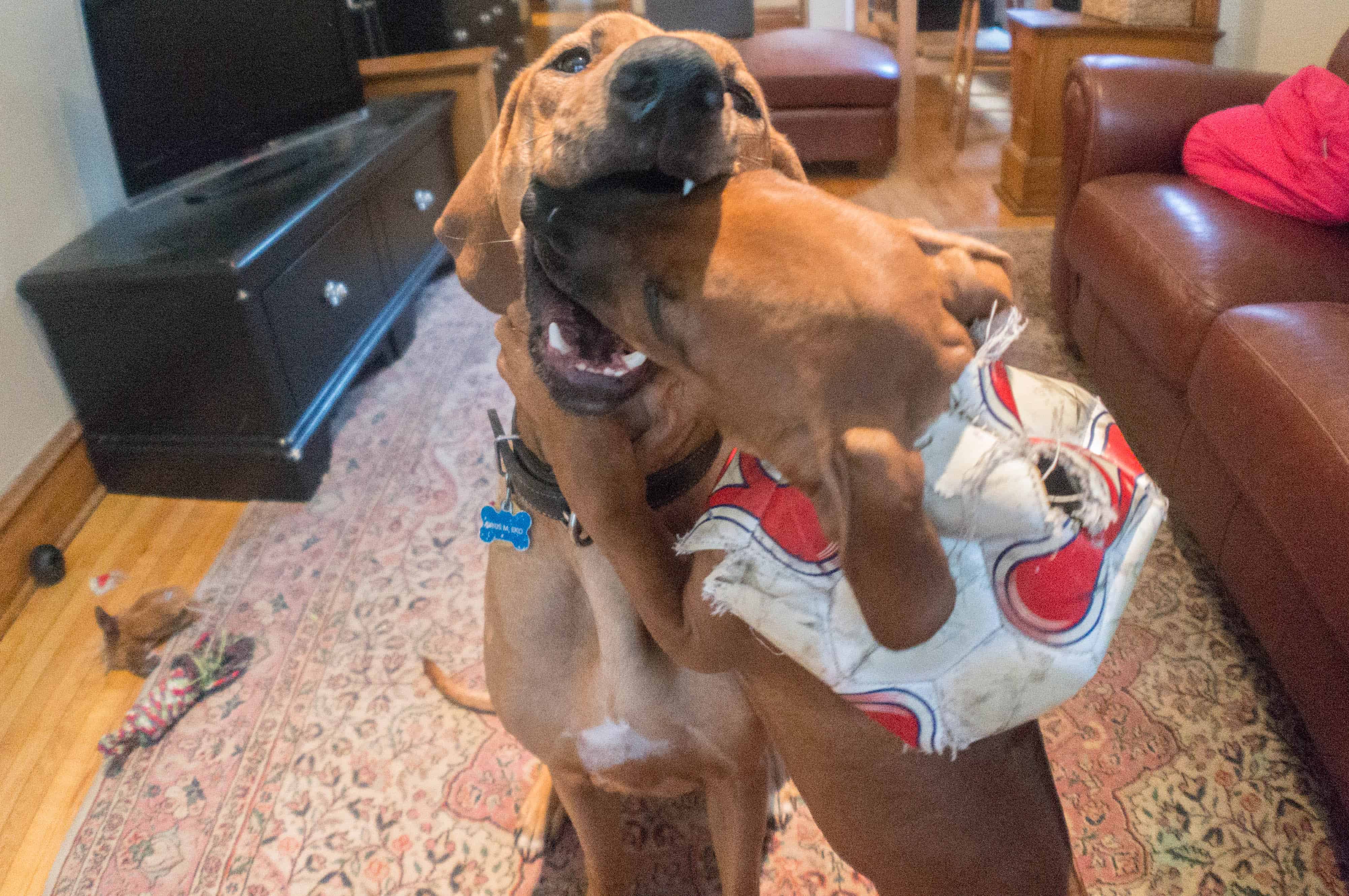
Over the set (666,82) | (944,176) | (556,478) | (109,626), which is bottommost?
(109,626)

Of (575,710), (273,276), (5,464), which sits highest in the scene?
(273,276)

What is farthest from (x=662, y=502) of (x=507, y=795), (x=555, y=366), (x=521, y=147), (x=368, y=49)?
(x=368, y=49)

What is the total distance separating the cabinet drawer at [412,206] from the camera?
2.94 m

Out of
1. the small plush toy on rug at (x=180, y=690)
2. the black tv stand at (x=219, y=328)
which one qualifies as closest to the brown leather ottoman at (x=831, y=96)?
the black tv stand at (x=219, y=328)

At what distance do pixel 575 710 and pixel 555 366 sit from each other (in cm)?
48

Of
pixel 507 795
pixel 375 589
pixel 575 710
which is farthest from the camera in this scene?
pixel 375 589

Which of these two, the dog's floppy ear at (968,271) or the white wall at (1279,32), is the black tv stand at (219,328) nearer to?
the dog's floppy ear at (968,271)

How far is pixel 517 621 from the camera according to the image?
100 centimetres

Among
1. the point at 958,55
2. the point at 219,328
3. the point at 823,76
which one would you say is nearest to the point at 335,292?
the point at 219,328

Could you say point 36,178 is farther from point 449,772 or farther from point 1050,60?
point 1050,60

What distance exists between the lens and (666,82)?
0.60 metres

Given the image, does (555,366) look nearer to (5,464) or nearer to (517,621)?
(517,621)

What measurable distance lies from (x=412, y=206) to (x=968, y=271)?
2.93 metres

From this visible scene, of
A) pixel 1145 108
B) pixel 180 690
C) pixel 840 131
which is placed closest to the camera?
pixel 180 690
